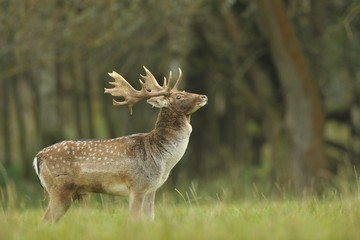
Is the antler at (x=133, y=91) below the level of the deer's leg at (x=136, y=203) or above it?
above

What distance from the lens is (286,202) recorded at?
9875 millimetres

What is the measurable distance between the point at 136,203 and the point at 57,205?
71 centimetres

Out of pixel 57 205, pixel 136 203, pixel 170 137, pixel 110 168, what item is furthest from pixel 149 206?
pixel 57 205

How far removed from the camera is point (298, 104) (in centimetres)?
1608

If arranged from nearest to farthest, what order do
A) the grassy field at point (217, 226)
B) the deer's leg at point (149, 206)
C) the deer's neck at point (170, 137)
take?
the grassy field at point (217, 226)
the deer's leg at point (149, 206)
the deer's neck at point (170, 137)

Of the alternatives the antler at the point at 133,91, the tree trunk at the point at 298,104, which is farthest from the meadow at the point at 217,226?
the tree trunk at the point at 298,104

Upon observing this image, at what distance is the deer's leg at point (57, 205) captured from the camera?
8.37 metres

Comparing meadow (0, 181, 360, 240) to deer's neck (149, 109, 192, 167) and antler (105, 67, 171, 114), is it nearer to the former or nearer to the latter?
deer's neck (149, 109, 192, 167)

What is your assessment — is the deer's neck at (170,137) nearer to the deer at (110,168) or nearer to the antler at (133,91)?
the deer at (110,168)

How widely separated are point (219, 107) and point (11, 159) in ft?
18.1

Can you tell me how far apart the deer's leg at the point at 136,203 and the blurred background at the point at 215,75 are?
15.8ft

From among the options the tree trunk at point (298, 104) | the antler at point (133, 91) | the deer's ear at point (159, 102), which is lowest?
the tree trunk at point (298, 104)

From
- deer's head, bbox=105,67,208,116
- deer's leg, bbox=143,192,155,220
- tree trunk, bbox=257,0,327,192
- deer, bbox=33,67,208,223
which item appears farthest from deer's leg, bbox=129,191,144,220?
tree trunk, bbox=257,0,327,192

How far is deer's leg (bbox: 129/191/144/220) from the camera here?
830 cm
